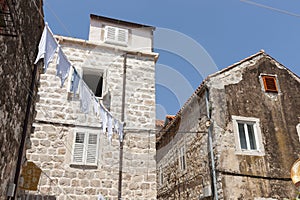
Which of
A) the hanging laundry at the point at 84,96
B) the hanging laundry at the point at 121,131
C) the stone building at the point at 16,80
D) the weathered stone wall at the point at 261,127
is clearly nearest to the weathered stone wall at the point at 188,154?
the weathered stone wall at the point at 261,127

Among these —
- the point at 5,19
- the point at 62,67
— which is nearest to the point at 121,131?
the point at 62,67

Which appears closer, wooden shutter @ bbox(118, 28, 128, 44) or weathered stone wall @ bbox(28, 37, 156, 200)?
weathered stone wall @ bbox(28, 37, 156, 200)

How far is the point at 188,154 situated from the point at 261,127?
10.9 ft

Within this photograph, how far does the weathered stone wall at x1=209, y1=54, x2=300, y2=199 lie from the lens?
8.96 m

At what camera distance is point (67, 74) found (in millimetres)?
5574

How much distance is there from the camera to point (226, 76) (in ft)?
35.2

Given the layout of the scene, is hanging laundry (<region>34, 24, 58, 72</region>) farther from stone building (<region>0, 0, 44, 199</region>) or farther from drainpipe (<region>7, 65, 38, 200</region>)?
drainpipe (<region>7, 65, 38, 200</region>)

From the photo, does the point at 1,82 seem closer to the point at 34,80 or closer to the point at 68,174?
the point at 34,80

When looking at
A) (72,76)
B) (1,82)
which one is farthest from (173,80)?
(1,82)

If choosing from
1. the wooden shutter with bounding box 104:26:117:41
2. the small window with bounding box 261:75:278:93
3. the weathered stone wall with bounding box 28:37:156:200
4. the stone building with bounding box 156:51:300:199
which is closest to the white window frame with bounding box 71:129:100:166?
the weathered stone wall with bounding box 28:37:156:200

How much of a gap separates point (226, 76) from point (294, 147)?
3705 millimetres

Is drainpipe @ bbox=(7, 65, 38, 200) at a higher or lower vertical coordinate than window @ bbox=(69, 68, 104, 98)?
lower

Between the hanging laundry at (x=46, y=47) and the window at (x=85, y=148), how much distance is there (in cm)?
466

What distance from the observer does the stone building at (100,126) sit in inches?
340
